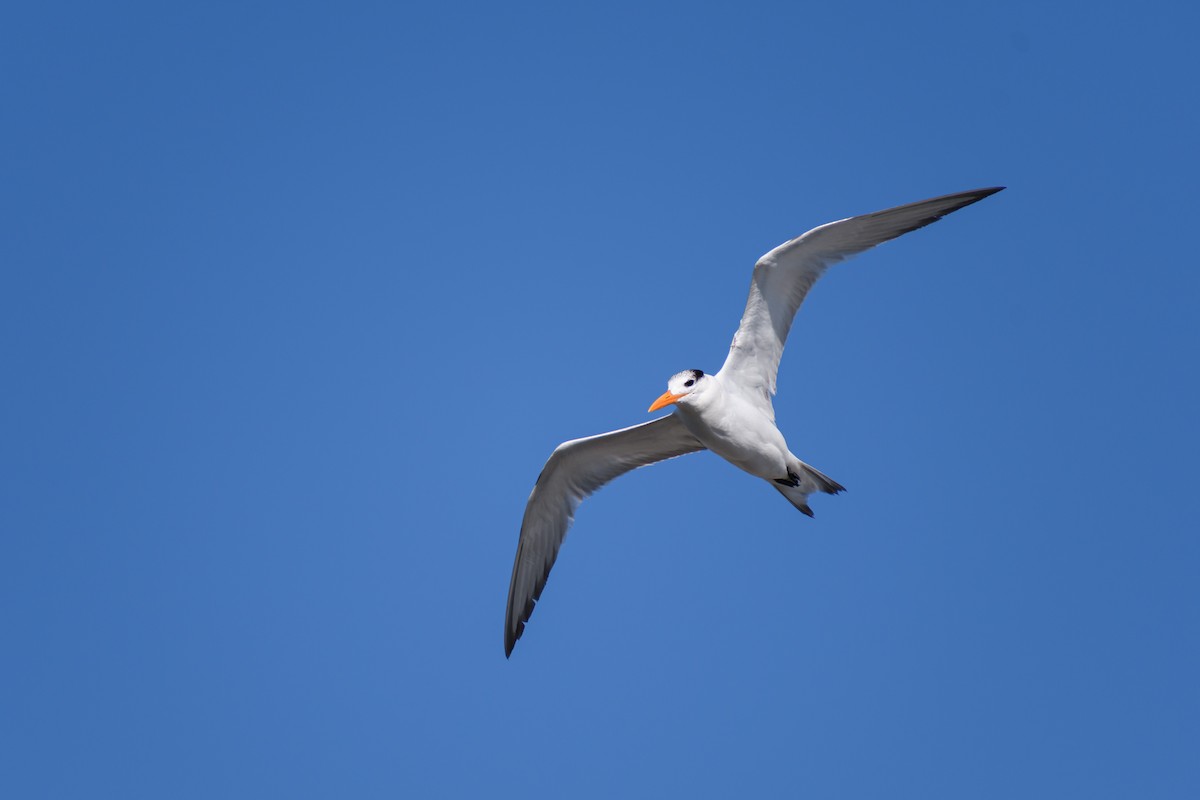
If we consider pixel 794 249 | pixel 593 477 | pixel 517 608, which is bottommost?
pixel 517 608

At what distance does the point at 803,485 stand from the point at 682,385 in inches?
83.4

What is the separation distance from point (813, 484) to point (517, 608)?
438 centimetres

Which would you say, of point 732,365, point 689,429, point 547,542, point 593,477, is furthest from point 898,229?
point 547,542

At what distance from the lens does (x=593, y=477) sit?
627 inches

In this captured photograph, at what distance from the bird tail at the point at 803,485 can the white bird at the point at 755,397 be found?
0.5 inches

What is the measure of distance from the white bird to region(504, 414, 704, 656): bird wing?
0.02 m

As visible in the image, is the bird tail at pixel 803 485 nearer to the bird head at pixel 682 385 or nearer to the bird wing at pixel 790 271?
the bird wing at pixel 790 271

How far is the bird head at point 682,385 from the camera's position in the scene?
1381 cm

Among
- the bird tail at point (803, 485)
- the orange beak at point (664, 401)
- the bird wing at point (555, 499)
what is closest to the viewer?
the orange beak at point (664, 401)

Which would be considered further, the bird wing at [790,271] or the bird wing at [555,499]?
the bird wing at [555,499]

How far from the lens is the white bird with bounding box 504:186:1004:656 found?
45.4 feet

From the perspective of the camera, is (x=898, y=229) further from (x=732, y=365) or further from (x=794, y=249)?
(x=732, y=365)

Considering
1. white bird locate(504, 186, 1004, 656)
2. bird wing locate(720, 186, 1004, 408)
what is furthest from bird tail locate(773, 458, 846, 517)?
bird wing locate(720, 186, 1004, 408)

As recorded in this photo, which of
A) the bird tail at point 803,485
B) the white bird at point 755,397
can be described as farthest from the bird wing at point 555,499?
the bird tail at point 803,485
